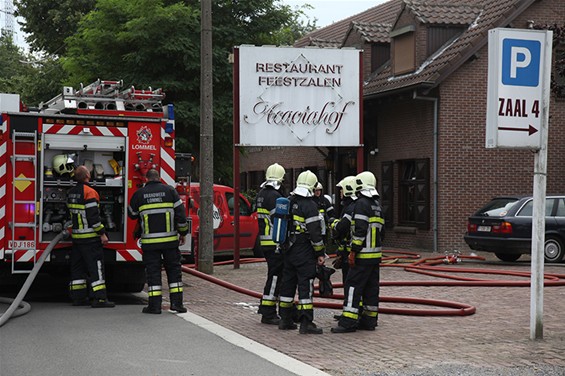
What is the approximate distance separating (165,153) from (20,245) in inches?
92.6

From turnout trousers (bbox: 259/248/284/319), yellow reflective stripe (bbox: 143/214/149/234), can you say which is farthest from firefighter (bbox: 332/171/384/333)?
yellow reflective stripe (bbox: 143/214/149/234)

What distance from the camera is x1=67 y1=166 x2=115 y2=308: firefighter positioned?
462 inches

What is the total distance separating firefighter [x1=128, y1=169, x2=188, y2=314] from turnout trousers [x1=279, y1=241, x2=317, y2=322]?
177 cm

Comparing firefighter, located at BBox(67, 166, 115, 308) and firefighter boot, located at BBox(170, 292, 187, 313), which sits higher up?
firefighter, located at BBox(67, 166, 115, 308)

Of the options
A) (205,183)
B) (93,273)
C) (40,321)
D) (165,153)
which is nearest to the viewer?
(40,321)

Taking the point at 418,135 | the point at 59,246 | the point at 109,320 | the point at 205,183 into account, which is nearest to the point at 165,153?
the point at 59,246

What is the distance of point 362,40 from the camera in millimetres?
27562

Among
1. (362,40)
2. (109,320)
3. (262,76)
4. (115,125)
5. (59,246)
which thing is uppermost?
(362,40)

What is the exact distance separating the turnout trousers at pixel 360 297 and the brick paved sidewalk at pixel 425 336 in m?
0.17

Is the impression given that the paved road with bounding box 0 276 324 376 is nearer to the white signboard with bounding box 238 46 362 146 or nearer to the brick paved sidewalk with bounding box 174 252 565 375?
the brick paved sidewalk with bounding box 174 252 565 375

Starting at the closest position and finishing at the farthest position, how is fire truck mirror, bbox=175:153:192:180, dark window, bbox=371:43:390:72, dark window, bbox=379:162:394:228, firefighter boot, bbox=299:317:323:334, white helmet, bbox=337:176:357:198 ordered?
firefighter boot, bbox=299:317:323:334, white helmet, bbox=337:176:357:198, fire truck mirror, bbox=175:153:192:180, dark window, bbox=379:162:394:228, dark window, bbox=371:43:390:72

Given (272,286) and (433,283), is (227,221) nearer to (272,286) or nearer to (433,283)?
(433,283)

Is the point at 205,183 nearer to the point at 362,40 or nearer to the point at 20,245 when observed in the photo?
the point at 20,245

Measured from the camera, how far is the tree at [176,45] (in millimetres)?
24094
